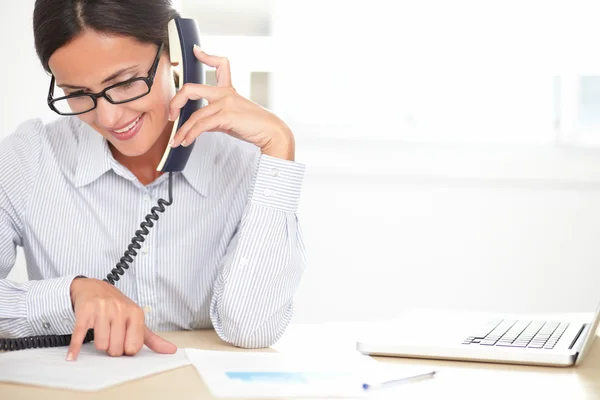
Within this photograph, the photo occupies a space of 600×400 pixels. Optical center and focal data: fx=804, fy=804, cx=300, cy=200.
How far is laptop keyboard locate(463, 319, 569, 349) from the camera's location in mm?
1189

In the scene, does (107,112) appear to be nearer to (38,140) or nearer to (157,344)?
(38,140)

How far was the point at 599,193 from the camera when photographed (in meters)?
2.81

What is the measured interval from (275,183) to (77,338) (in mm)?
456

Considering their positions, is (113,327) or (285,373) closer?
(285,373)

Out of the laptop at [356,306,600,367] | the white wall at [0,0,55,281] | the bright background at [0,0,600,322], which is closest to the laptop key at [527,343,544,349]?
the laptop at [356,306,600,367]

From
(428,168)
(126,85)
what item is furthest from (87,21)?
(428,168)

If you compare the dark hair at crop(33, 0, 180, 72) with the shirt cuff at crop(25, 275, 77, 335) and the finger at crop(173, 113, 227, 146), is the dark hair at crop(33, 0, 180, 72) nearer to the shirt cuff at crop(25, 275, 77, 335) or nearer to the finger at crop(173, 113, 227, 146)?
the finger at crop(173, 113, 227, 146)

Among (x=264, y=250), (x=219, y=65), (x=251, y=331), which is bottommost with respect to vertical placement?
(x=251, y=331)

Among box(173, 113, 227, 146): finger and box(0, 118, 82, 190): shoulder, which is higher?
box(173, 113, 227, 146): finger

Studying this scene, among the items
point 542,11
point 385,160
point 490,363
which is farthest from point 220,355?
point 542,11

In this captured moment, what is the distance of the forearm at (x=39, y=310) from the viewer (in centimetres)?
127

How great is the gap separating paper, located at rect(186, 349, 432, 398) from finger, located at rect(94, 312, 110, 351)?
117 millimetres

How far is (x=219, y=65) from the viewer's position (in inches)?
58.3

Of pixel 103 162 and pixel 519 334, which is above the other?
pixel 103 162
